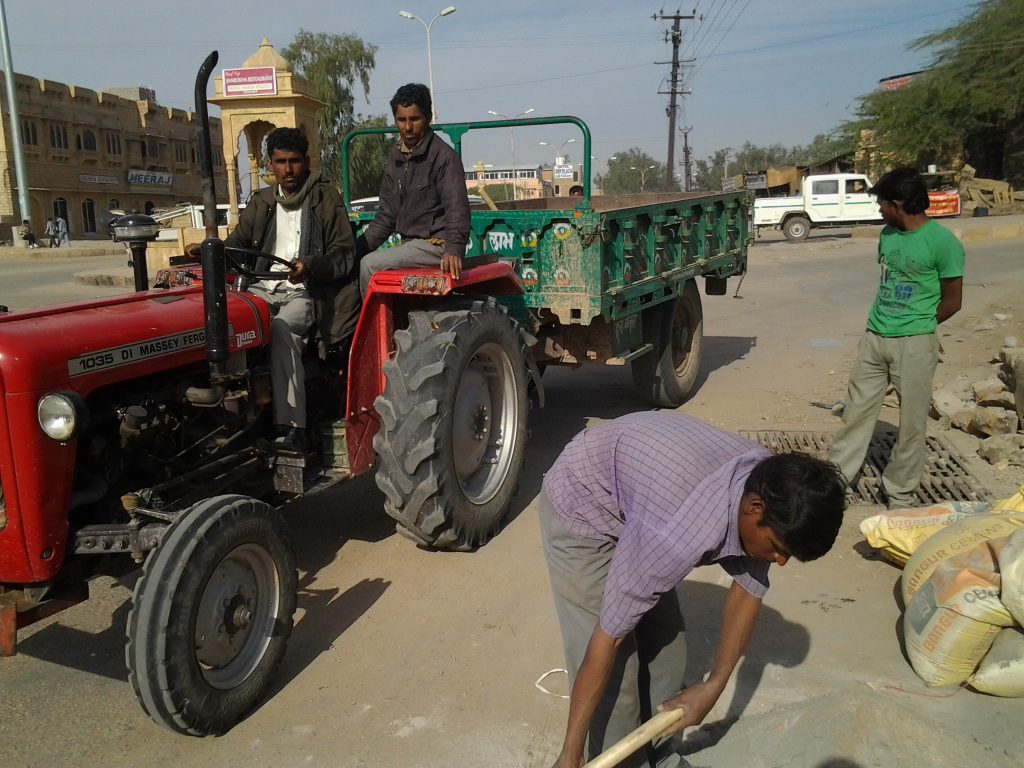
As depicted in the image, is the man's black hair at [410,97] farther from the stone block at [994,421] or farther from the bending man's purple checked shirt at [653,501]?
the stone block at [994,421]

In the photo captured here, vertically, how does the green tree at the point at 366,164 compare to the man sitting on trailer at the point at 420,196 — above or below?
above

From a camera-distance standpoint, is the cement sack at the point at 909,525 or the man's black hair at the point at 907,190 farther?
the man's black hair at the point at 907,190

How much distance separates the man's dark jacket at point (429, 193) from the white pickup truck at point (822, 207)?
78.9 ft

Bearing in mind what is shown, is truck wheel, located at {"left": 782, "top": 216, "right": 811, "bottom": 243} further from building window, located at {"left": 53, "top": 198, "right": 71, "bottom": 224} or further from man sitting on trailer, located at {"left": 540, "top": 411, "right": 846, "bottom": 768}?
building window, located at {"left": 53, "top": 198, "right": 71, "bottom": 224}

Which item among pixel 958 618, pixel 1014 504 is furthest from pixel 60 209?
pixel 958 618

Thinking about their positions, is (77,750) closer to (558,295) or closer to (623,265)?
(558,295)

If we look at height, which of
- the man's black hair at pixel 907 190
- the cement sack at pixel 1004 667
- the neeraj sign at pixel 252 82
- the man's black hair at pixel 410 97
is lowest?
the cement sack at pixel 1004 667

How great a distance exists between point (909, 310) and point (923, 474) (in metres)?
1.16

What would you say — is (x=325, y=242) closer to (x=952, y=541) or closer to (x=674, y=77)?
(x=952, y=541)

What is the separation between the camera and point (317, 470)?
429 cm

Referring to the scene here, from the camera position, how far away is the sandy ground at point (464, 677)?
292 cm

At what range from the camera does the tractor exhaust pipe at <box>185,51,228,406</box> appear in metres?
3.06

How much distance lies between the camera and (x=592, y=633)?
244 centimetres

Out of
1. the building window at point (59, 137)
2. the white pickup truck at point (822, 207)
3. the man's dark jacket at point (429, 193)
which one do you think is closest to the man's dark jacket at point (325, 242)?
the man's dark jacket at point (429, 193)
